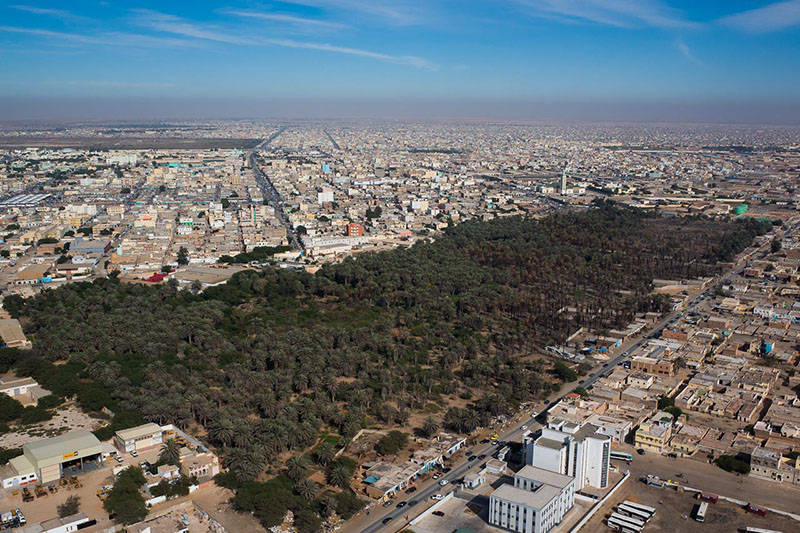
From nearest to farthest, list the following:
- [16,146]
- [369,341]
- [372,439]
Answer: [372,439] → [369,341] → [16,146]

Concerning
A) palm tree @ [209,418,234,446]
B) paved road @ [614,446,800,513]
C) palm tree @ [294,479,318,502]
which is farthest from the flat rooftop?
paved road @ [614,446,800,513]

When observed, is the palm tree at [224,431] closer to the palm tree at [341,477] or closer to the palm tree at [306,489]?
the palm tree at [306,489]

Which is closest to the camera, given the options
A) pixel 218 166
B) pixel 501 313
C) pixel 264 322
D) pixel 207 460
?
pixel 207 460

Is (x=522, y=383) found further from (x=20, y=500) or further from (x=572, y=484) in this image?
(x=20, y=500)

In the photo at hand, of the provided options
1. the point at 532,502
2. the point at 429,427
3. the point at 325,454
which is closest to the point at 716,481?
the point at 532,502

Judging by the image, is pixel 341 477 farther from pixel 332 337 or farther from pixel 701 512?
pixel 332 337

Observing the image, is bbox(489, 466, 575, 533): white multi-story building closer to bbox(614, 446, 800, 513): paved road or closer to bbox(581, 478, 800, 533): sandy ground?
bbox(581, 478, 800, 533): sandy ground

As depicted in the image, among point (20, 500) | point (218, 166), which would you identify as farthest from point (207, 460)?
point (218, 166)
